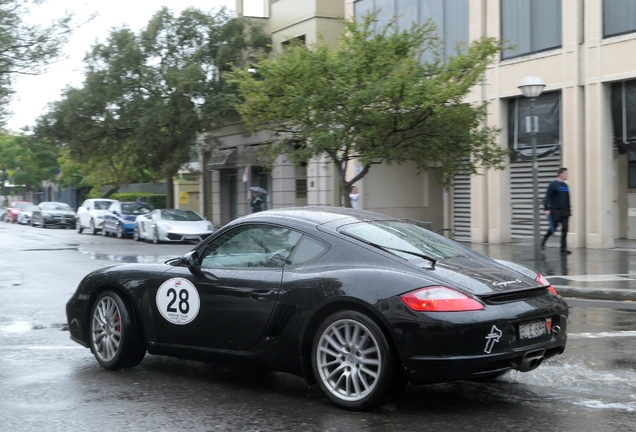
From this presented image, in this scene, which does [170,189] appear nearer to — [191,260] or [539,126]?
[539,126]

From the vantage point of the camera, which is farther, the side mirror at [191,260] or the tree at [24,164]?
the tree at [24,164]

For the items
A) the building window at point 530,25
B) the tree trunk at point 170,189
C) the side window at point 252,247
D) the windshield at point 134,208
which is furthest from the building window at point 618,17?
the tree trunk at point 170,189

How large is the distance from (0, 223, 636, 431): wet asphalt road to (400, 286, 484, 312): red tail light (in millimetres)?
712

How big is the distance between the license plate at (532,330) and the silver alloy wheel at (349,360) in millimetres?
936

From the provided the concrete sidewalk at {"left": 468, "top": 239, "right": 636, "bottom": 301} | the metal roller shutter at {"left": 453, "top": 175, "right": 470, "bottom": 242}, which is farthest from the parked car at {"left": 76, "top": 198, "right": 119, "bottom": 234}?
the concrete sidewalk at {"left": 468, "top": 239, "right": 636, "bottom": 301}

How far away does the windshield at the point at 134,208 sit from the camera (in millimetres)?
32875

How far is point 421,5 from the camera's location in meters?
25.8

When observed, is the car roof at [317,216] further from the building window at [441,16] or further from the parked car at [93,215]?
the parked car at [93,215]

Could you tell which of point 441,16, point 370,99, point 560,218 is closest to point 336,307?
point 370,99

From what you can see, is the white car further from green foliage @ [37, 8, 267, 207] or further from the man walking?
the man walking

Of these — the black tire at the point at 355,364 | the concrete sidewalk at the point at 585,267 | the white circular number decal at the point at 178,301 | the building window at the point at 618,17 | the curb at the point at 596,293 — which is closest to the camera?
the black tire at the point at 355,364

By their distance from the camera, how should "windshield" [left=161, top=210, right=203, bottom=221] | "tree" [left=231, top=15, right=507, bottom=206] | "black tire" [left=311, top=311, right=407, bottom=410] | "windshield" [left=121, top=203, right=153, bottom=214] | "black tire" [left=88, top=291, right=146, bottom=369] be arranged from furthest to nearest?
"windshield" [left=121, top=203, right=153, bottom=214]
"windshield" [left=161, top=210, right=203, bottom=221]
"tree" [left=231, top=15, right=507, bottom=206]
"black tire" [left=88, top=291, right=146, bottom=369]
"black tire" [left=311, top=311, right=407, bottom=410]

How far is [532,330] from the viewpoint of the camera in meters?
5.49

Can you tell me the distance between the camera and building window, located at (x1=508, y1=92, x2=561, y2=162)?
2178cm
